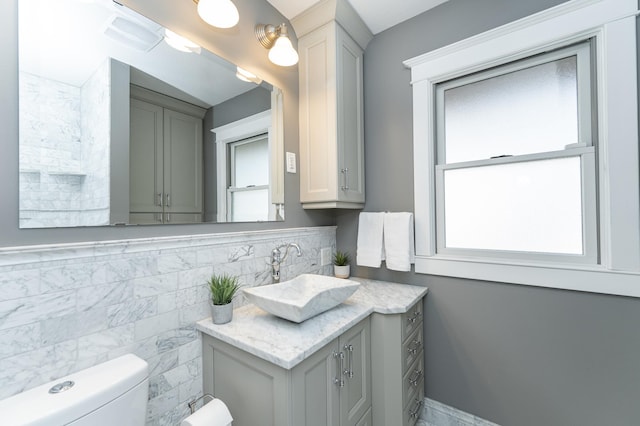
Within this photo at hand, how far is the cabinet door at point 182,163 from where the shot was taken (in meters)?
1.09

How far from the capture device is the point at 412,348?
1.46 meters

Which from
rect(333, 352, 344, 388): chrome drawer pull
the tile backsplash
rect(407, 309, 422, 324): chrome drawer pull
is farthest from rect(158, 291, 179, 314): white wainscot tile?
rect(407, 309, 422, 324): chrome drawer pull

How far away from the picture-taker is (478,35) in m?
1.48

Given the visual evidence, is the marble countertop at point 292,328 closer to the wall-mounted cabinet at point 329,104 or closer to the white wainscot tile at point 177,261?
the white wainscot tile at point 177,261

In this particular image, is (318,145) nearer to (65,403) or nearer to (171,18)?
(171,18)

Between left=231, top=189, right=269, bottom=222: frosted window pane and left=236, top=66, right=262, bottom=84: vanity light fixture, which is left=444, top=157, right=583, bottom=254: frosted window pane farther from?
left=236, top=66, right=262, bottom=84: vanity light fixture

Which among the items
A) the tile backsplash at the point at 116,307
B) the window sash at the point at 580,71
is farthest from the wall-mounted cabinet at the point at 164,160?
the window sash at the point at 580,71

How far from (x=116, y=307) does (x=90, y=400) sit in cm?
29

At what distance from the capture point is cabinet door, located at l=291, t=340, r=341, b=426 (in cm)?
89

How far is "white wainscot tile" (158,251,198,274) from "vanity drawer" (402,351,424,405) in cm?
117

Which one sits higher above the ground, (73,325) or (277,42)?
(277,42)

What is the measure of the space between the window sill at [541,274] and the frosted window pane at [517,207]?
0.38 ft

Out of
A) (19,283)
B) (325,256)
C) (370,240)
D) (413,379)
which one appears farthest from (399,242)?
(19,283)

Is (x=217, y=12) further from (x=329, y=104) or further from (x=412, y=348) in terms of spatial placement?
(x=412, y=348)
